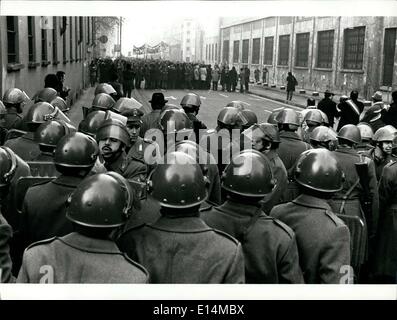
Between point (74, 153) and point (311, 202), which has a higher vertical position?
point (74, 153)

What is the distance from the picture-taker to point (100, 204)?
2.81 m

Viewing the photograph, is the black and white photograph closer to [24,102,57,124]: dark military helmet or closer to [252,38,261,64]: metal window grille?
[24,102,57,124]: dark military helmet

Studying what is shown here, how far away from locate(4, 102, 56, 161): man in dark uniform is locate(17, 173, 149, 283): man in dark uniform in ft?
8.33

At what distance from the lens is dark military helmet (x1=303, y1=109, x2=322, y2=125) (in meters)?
6.93

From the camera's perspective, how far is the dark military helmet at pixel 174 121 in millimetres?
5781

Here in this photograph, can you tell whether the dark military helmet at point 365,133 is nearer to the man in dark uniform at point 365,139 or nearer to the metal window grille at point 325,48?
the man in dark uniform at point 365,139

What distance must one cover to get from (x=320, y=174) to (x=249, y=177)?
629 mm

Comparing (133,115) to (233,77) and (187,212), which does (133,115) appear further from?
(233,77)

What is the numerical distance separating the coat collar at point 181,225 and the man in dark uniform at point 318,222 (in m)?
0.84

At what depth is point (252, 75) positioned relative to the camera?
44.0 metres

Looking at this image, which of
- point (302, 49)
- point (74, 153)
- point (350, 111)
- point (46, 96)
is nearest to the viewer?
point (74, 153)

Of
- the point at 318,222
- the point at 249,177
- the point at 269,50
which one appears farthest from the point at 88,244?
the point at 269,50
